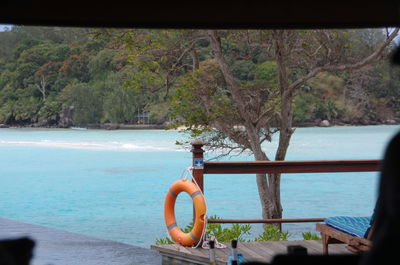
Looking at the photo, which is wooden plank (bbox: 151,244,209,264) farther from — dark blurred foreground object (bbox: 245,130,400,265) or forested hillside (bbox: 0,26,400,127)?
forested hillside (bbox: 0,26,400,127)

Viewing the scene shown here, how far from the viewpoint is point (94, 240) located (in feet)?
28.8

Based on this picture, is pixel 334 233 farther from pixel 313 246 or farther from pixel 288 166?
pixel 288 166

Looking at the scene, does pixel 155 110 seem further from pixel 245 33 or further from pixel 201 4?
pixel 201 4

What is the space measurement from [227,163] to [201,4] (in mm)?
3493

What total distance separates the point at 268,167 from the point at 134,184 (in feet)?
89.5

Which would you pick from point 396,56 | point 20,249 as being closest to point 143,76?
point 20,249

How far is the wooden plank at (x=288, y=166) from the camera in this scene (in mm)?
5730

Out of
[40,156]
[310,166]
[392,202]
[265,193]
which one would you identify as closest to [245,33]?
[265,193]

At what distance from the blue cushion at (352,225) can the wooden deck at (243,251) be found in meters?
0.74

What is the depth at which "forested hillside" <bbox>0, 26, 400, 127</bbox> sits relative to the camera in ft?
33.7

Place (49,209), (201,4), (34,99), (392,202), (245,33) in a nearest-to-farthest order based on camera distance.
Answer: (392,202) < (201,4) < (245,33) < (34,99) < (49,209)

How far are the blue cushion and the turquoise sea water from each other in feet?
41.6

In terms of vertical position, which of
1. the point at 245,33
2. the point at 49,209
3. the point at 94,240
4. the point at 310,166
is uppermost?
the point at 245,33

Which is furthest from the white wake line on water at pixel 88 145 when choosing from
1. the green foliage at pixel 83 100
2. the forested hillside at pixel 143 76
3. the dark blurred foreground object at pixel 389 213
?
the dark blurred foreground object at pixel 389 213
